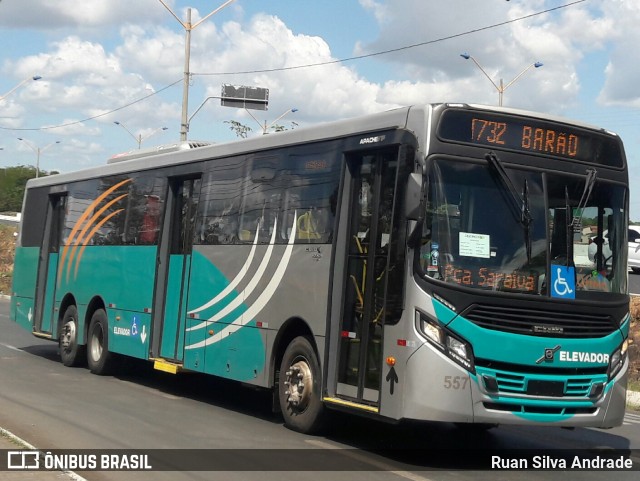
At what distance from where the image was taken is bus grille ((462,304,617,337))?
30.9 feet

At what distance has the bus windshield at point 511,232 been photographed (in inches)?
373

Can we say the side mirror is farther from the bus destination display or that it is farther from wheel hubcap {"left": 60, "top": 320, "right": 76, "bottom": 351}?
wheel hubcap {"left": 60, "top": 320, "right": 76, "bottom": 351}

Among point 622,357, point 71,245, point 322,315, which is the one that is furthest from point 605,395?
point 71,245

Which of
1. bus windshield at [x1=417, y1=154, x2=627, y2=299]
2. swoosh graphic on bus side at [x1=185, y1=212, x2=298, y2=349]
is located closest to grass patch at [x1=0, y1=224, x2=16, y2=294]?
swoosh graphic on bus side at [x1=185, y1=212, x2=298, y2=349]

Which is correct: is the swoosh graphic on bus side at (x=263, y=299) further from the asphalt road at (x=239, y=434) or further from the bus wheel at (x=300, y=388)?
the asphalt road at (x=239, y=434)

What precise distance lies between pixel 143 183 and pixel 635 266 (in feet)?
88.4

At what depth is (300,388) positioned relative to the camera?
1121cm

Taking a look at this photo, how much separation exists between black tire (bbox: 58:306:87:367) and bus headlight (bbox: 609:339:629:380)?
10591mm

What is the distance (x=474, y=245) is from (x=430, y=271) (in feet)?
1.61

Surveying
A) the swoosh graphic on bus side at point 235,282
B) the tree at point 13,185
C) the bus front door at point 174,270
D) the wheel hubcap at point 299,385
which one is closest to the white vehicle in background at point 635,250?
the bus front door at point 174,270

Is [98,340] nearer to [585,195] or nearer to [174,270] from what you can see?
[174,270]

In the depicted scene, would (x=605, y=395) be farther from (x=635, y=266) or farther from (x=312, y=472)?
(x=635, y=266)

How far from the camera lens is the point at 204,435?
35.8 feet

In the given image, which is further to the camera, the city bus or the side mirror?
the city bus
